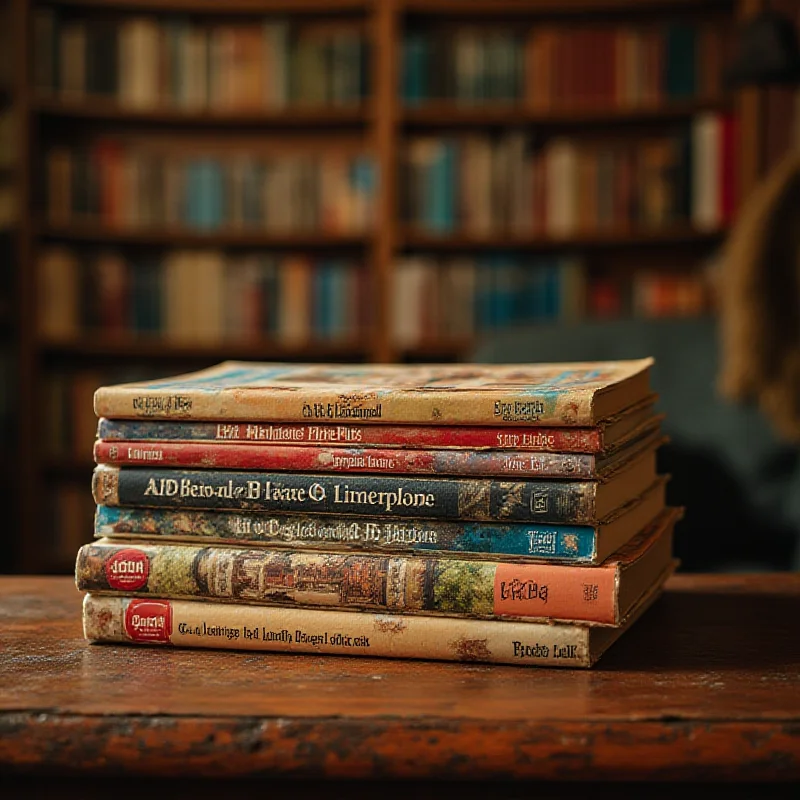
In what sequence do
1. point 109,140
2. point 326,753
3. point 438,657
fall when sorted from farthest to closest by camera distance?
point 109,140, point 438,657, point 326,753

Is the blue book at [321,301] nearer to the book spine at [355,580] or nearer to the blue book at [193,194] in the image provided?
the blue book at [193,194]

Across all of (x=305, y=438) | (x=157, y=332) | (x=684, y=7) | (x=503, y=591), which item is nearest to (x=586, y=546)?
(x=503, y=591)

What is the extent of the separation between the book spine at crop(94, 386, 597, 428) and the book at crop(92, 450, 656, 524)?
0.12 ft

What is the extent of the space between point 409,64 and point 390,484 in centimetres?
277

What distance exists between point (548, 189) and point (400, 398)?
271 cm

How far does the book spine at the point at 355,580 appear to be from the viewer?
643 millimetres

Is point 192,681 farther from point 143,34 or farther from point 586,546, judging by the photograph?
point 143,34

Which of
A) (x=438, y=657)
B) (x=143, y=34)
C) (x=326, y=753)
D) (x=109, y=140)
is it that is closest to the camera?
(x=326, y=753)

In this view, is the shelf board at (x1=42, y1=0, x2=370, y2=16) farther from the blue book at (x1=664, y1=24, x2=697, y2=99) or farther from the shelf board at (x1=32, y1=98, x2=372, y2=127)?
the blue book at (x1=664, y1=24, x2=697, y2=99)

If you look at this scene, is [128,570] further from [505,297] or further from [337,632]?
[505,297]

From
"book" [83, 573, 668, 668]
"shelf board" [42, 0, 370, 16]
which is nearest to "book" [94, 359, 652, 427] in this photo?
"book" [83, 573, 668, 668]

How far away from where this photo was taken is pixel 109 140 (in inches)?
137

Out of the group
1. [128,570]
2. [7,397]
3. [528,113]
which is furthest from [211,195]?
[128,570]

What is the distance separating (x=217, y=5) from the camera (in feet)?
10.9
